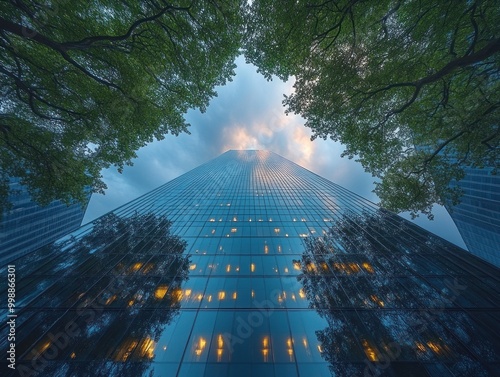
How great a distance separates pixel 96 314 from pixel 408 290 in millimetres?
18723

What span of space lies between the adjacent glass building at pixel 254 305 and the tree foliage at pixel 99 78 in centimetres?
680

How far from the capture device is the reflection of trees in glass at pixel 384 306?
7875mm

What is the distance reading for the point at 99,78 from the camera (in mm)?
10141

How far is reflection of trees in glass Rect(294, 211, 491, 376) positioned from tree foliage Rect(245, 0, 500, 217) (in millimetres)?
4641

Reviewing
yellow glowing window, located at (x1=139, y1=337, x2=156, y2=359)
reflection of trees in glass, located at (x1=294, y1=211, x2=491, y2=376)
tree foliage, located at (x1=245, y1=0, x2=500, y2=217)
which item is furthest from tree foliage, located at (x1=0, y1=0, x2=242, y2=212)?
reflection of trees in glass, located at (x1=294, y1=211, x2=491, y2=376)

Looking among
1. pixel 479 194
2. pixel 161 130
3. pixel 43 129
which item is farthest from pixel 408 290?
pixel 479 194

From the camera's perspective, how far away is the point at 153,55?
413 inches

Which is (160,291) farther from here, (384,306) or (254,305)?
(384,306)

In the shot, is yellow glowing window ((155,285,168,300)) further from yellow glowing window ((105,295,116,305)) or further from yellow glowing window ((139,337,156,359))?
yellow glowing window ((139,337,156,359))

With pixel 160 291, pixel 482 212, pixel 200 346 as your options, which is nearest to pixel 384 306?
pixel 200 346

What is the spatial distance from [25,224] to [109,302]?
5326 centimetres

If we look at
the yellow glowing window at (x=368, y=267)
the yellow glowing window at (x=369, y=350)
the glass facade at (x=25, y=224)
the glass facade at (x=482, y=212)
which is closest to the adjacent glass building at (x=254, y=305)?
the yellow glowing window at (x=369, y=350)

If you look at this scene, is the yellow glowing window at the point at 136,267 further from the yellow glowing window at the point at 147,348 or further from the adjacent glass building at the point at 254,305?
the yellow glowing window at the point at 147,348

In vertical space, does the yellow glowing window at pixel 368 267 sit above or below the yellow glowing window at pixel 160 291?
above
